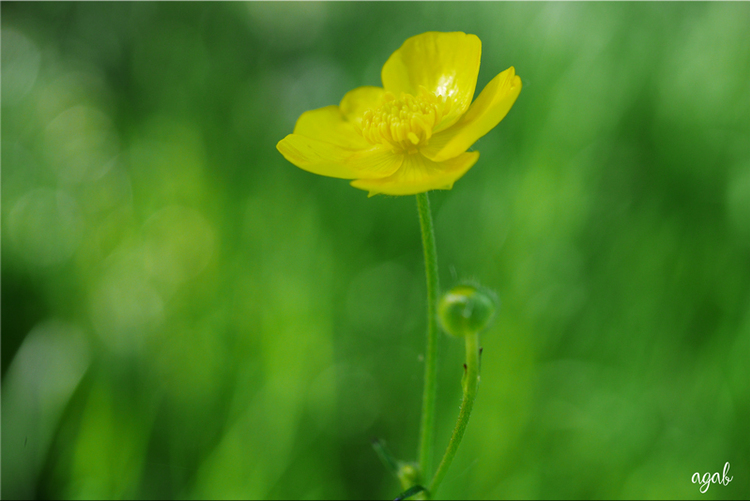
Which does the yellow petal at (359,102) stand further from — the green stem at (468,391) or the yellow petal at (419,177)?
the green stem at (468,391)

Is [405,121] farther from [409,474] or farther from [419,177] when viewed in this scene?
[409,474]

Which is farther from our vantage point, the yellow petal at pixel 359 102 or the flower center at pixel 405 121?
the yellow petal at pixel 359 102

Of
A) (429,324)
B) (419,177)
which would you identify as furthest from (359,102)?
(429,324)

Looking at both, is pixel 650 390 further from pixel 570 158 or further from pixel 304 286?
pixel 304 286

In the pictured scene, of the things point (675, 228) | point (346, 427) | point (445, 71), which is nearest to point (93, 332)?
point (346, 427)

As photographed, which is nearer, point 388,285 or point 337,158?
point 337,158

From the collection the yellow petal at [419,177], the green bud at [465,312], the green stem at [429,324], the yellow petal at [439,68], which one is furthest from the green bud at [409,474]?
the yellow petal at [439,68]

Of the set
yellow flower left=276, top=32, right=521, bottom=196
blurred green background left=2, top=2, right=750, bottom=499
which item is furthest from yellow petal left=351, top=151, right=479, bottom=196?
blurred green background left=2, top=2, right=750, bottom=499
